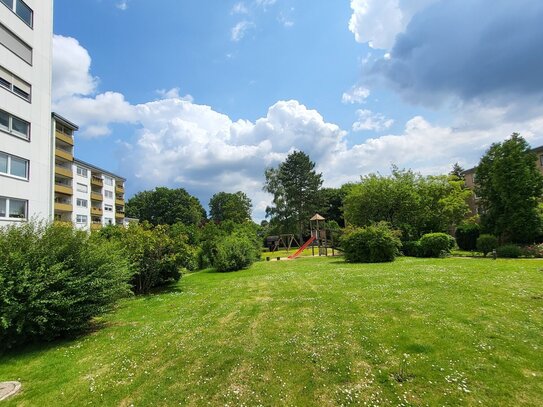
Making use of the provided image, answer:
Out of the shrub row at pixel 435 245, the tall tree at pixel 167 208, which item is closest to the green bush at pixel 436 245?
the shrub row at pixel 435 245

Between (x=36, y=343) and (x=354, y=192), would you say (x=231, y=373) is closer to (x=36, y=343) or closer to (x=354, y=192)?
(x=36, y=343)

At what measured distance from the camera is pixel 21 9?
18781 mm

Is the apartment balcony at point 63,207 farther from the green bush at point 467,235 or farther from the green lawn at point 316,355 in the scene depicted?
the green bush at point 467,235

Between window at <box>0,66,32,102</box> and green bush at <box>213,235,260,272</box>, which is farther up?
window at <box>0,66,32,102</box>

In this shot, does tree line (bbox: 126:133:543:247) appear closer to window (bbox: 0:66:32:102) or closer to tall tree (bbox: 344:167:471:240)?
tall tree (bbox: 344:167:471:240)

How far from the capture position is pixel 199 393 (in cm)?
488

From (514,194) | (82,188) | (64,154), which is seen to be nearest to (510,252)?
(514,194)

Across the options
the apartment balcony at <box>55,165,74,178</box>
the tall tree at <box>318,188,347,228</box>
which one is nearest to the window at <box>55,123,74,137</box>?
the apartment balcony at <box>55,165,74,178</box>

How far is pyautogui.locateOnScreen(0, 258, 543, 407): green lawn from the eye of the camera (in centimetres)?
464

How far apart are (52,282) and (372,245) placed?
60.4 ft

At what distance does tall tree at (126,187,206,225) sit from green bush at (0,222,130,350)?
3069 inches

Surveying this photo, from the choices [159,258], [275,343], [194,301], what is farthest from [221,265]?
[275,343]

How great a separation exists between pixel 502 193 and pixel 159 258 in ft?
92.3

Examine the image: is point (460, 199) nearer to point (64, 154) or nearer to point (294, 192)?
point (294, 192)
